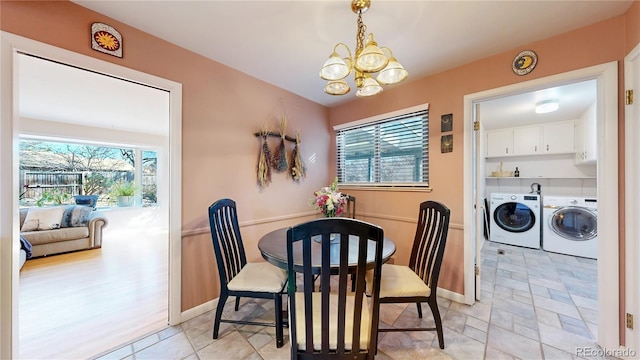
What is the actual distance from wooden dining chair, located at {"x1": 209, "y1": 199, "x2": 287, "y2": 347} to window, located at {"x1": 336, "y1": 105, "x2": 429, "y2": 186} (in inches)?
71.0

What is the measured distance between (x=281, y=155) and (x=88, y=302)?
97.4 inches

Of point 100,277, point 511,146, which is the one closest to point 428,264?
point 100,277

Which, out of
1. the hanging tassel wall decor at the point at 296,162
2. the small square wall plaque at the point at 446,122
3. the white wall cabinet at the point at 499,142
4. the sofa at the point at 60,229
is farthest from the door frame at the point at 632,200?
the sofa at the point at 60,229

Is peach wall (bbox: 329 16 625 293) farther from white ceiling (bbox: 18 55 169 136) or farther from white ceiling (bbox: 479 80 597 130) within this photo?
white ceiling (bbox: 18 55 169 136)

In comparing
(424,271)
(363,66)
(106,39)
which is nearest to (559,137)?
(424,271)

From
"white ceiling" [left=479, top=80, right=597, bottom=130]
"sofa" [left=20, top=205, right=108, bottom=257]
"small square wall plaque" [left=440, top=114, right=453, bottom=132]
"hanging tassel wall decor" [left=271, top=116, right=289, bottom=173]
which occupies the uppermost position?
"white ceiling" [left=479, top=80, right=597, bottom=130]

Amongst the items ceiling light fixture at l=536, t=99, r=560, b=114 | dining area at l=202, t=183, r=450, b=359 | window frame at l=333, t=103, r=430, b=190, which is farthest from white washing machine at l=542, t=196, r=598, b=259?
dining area at l=202, t=183, r=450, b=359

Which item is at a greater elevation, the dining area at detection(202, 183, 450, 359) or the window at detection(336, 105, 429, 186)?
the window at detection(336, 105, 429, 186)

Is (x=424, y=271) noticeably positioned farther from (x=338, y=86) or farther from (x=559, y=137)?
(x=559, y=137)

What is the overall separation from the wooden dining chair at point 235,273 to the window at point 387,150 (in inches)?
71.0

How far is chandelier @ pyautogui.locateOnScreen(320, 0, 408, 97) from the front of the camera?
1310 mm

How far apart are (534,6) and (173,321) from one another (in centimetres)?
357

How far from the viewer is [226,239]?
6.22ft

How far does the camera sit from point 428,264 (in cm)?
181
